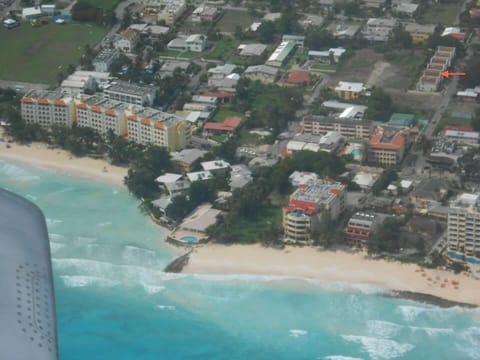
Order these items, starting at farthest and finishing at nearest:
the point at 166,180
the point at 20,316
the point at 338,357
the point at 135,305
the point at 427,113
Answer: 1. the point at 427,113
2. the point at 166,180
3. the point at 135,305
4. the point at 338,357
5. the point at 20,316

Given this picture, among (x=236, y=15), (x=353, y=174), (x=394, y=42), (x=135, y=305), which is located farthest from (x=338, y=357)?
(x=236, y=15)

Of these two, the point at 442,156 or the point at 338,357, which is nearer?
the point at 338,357

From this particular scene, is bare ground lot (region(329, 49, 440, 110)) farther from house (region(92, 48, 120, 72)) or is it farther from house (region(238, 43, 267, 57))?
house (region(92, 48, 120, 72))

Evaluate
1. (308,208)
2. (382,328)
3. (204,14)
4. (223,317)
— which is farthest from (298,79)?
(382,328)

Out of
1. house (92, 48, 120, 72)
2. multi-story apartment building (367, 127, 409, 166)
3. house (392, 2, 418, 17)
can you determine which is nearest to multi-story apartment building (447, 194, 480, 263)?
multi-story apartment building (367, 127, 409, 166)

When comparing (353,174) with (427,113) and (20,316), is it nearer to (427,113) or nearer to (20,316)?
(427,113)

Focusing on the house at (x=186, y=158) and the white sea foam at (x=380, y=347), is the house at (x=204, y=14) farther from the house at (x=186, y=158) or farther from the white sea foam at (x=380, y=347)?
the white sea foam at (x=380, y=347)

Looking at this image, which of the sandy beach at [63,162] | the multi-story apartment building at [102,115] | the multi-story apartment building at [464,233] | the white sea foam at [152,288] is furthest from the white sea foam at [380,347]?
the multi-story apartment building at [102,115]
